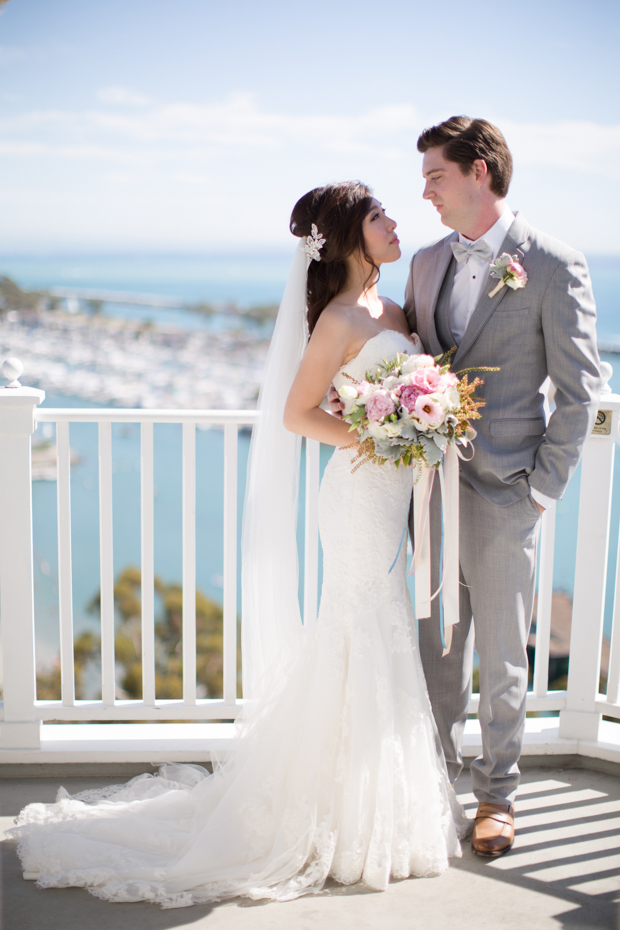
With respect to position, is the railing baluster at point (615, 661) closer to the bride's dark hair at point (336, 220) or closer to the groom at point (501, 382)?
the groom at point (501, 382)

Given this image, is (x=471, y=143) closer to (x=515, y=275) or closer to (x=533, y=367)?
(x=515, y=275)

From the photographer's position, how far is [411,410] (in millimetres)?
2121

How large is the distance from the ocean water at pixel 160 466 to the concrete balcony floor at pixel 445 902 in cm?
1851

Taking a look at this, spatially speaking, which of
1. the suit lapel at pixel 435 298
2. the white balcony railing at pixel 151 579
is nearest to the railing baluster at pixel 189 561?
the white balcony railing at pixel 151 579

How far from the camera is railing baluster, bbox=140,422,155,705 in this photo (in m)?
2.91

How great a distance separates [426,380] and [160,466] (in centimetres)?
3246

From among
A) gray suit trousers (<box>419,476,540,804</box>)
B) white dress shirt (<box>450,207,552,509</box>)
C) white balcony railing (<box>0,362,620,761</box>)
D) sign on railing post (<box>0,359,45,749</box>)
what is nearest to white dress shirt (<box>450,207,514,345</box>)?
white dress shirt (<box>450,207,552,509</box>)

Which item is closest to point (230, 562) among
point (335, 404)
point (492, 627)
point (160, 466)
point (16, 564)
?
point (16, 564)

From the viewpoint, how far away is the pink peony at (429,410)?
2.11 m

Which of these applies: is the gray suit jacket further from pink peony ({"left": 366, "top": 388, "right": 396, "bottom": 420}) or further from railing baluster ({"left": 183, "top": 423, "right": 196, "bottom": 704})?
railing baluster ({"left": 183, "top": 423, "right": 196, "bottom": 704})

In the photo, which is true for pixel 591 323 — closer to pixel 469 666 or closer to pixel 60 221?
pixel 469 666

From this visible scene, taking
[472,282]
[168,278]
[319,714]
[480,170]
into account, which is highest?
[168,278]

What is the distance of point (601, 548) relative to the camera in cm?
299

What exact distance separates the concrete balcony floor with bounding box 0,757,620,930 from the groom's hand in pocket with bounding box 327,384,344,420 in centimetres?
135
